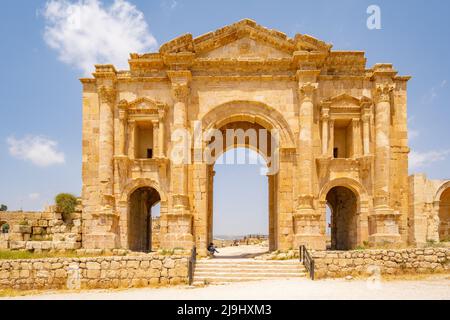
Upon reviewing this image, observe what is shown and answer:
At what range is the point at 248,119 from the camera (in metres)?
20.1

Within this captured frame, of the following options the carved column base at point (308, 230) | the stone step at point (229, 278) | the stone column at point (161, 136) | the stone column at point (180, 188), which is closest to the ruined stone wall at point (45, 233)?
the stone column at point (180, 188)

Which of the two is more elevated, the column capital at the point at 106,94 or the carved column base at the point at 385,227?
the column capital at the point at 106,94

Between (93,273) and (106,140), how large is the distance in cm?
734

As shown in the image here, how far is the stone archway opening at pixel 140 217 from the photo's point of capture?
20391 mm

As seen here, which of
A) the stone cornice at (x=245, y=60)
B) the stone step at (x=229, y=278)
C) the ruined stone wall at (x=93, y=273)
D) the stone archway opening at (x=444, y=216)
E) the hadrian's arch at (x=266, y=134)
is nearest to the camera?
the ruined stone wall at (x=93, y=273)

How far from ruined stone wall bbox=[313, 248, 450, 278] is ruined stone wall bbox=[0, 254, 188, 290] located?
4.23m

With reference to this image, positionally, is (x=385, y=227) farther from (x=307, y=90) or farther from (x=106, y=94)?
(x=106, y=94)

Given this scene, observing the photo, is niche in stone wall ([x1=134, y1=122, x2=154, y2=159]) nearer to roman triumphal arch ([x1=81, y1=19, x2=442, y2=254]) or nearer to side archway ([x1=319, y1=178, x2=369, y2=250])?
roman triumphal arch ([x1=81, y1=19, x2=442, y2=254])

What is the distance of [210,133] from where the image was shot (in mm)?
19578

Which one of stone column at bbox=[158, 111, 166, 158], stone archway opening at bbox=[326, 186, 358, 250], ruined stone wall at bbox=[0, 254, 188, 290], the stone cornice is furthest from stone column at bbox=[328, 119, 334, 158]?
ruined stone wall at bbox=[0, 254, 188, 290]

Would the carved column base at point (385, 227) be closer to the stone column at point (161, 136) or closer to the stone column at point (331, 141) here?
the stone column at point (331, 141)

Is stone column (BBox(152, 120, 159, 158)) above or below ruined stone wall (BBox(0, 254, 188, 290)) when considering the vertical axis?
above

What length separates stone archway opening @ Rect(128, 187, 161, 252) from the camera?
20.4m

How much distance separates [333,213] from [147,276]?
12267mm
